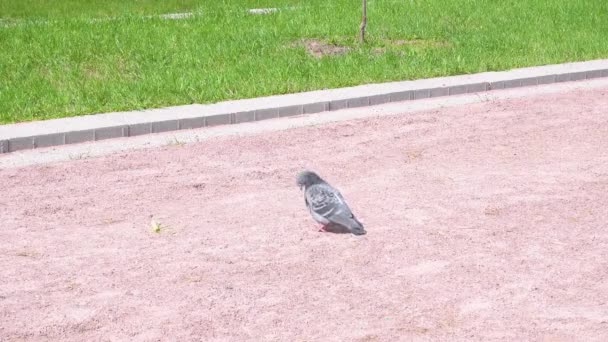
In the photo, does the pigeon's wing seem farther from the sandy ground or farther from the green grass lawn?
the green grass lawn

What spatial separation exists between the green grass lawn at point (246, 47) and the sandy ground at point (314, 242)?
2.48 meters

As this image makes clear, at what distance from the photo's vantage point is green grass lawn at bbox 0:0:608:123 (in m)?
13.6

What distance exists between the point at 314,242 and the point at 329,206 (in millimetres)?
292

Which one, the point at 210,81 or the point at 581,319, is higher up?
the point at 581,319

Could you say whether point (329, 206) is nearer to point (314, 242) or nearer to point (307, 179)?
point (314, 242)

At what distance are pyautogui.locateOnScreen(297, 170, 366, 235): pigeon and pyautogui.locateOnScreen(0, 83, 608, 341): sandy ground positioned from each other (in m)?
0.15

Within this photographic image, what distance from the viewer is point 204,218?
841 centimetres

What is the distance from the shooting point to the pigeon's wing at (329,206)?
7.56m

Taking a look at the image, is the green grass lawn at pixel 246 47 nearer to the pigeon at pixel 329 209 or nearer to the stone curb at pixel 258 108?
the stone curb at pixel 258 108

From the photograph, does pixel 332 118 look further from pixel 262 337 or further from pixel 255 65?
pixel 262 337

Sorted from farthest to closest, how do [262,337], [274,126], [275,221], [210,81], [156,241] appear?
[210,81], [274,126], [275,221], [156,241], [262,337]

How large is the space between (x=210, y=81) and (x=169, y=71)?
3.61 ft

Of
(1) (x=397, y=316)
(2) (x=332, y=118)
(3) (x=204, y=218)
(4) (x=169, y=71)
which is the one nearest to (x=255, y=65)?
(4) (x=169, y=71)

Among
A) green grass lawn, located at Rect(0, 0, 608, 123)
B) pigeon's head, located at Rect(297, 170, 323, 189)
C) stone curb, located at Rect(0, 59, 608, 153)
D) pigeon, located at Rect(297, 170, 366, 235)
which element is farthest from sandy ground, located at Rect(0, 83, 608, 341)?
green grass lawn, located at Rect(0, 0, 608, 123)
